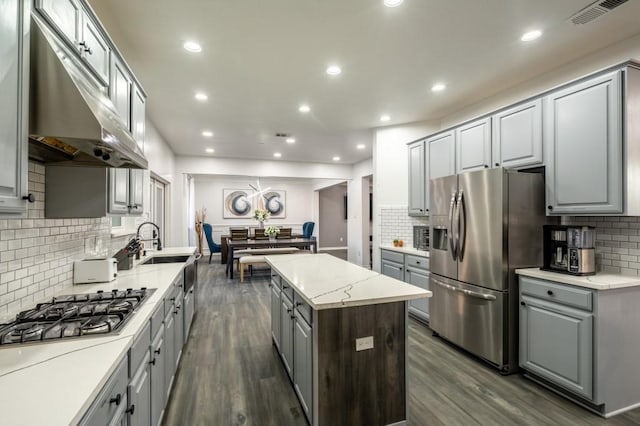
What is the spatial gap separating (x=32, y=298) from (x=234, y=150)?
5378 millimetres

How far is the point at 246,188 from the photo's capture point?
10391 mm

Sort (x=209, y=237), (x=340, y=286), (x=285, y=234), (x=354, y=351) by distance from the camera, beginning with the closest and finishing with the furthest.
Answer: (x=354, y=351), (x=340, y=286), (x=285, y=234), (x=209, y=237)

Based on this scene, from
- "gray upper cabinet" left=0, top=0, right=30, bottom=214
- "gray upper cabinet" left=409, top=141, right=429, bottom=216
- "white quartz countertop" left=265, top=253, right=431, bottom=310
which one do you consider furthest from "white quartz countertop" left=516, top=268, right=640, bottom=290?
"gray upper cabinet" left=0, top=0, right=30, bottom=214

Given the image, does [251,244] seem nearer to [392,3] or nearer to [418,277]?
[418,277]

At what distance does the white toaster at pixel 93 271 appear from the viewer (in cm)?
219

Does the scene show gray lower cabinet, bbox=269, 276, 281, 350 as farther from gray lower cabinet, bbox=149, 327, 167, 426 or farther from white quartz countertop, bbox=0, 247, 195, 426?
white quartz countertop, bbox=0, 247, 195, 426

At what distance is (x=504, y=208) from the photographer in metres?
2.58

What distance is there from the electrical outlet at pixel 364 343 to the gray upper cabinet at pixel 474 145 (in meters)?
2.29

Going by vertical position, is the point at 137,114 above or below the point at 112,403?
above

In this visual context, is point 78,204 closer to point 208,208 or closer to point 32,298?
point 32,298

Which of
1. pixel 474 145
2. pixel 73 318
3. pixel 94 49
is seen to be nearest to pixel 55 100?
pixel 94 49

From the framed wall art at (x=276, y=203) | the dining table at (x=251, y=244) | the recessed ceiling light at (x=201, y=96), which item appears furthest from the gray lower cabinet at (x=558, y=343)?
the framed wall art at (x=276, y=203)

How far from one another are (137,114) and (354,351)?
2.46m

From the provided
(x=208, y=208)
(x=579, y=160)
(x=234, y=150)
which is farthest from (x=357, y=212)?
(x=579, y=160)
